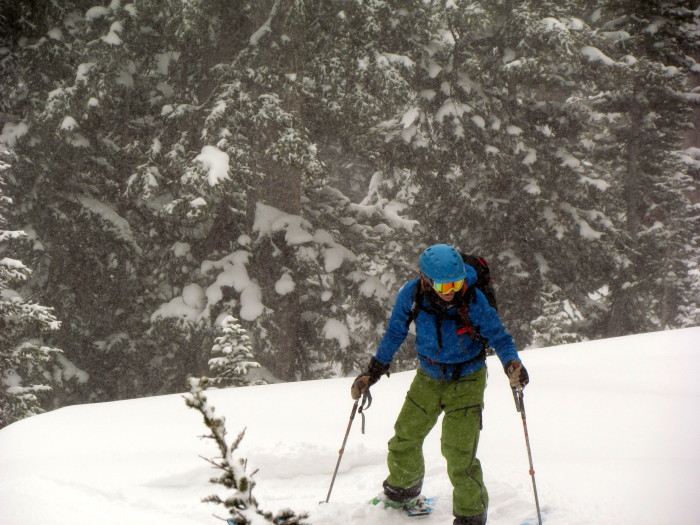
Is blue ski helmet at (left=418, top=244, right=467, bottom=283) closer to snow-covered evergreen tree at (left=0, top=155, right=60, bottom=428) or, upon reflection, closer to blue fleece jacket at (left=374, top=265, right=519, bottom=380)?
blue fleece jacket at (left=374, top=265, right=519, bottom=380)

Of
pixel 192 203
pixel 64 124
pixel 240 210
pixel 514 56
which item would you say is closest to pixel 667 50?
pixel 514 56

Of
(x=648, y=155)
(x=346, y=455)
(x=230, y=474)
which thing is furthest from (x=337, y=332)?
(x=648, y=155)

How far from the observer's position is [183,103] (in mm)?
11797

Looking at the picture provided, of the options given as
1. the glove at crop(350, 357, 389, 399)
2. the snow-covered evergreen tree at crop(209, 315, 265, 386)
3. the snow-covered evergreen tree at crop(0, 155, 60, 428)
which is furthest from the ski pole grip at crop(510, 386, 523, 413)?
the snow-covered evergreen tree at crop(0, 155, 60, 428)

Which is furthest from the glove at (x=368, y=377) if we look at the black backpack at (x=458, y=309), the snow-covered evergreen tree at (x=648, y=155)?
the snow-covered evergreen tree at (x=648, y=155)

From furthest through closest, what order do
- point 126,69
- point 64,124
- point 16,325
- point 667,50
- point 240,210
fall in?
point 667,50
point 240,210
point 126,69
point 64,124
point 16,325

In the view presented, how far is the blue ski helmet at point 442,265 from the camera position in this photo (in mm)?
3752

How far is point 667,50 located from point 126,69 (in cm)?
1450

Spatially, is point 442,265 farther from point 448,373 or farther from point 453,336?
point 448,373

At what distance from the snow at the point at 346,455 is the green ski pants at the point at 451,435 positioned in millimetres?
411

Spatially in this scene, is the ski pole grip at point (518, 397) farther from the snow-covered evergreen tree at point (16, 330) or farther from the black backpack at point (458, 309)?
the snow-covered evergreen tree at point (16, 330)

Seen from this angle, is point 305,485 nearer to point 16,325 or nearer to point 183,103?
point 16,325

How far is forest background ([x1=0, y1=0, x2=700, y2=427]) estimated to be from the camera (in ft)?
35.3

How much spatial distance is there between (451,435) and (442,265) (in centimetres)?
122
